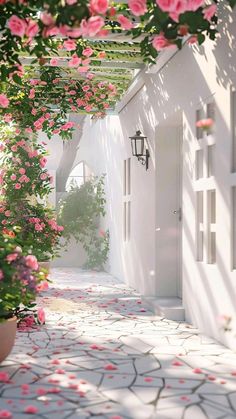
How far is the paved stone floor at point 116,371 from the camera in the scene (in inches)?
136

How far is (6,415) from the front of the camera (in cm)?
324

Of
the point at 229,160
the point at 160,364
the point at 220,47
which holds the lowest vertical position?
the point at 160,364

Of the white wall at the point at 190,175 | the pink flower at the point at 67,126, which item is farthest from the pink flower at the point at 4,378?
the pink flower at the point at 67,126

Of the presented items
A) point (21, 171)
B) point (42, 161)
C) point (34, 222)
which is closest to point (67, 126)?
point (42, 161)

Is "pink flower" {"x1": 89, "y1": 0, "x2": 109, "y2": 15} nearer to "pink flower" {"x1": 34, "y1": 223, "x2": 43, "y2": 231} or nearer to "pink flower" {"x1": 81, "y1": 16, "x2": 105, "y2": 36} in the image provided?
"pink flower" {"x1": 81, "y1": 16, "x2": 105, "y2": 36}

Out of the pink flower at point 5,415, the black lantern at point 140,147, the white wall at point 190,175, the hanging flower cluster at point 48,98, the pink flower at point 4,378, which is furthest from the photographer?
the hanging flower cluster at point 48,98

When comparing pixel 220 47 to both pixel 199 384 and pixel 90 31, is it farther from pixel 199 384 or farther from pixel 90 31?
pixel 199 384

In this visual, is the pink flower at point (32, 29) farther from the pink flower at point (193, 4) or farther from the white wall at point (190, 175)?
the white wall at point (190, 175)

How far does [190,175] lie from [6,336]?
298 centimetres

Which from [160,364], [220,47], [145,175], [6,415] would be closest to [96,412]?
[6,415]

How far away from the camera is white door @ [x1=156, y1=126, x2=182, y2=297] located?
25.6 feet

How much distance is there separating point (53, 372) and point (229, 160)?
7.73ft

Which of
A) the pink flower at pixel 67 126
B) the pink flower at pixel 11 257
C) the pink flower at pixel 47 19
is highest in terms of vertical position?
the pink flower at pixel 67 126

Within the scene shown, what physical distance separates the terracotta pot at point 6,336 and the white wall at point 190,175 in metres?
1.89
